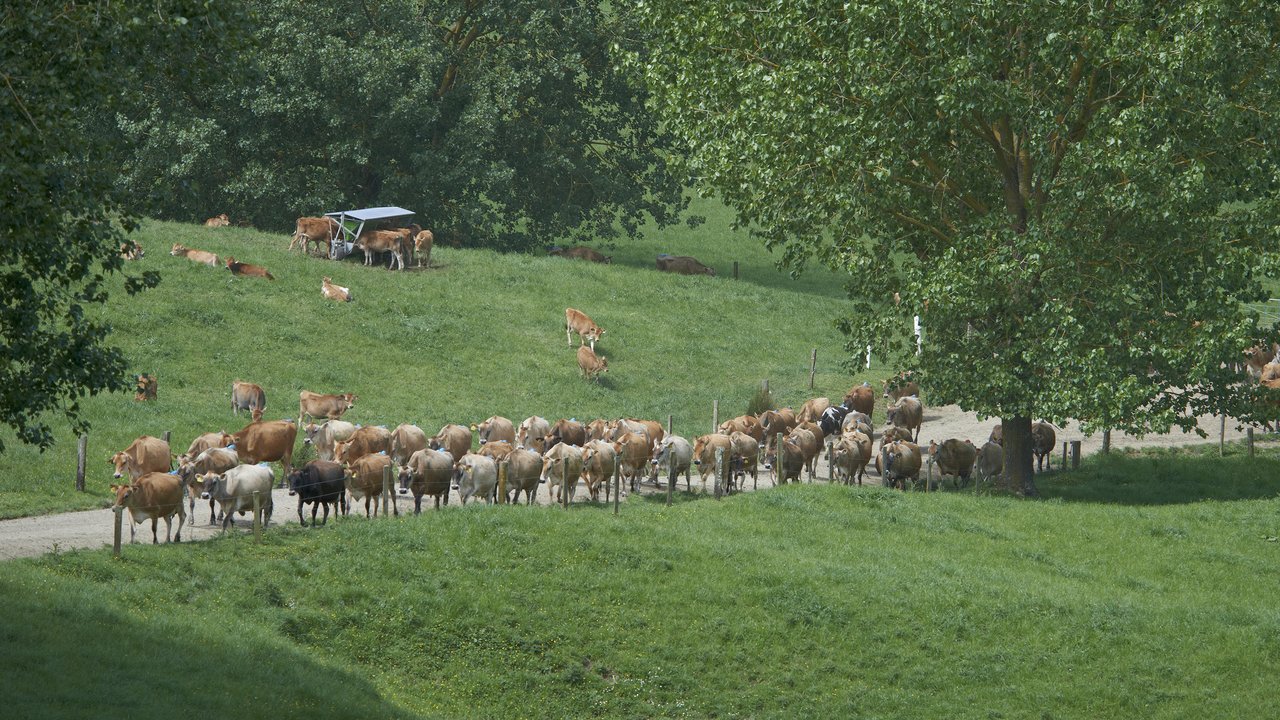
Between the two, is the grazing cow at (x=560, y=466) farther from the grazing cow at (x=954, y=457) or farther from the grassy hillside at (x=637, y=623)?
the grazing cow at (x=954, y=457)

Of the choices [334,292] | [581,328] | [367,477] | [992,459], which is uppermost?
[334,292]

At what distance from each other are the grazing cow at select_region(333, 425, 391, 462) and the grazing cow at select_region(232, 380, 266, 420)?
395 centimetres

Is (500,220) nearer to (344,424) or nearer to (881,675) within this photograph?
(344,424)

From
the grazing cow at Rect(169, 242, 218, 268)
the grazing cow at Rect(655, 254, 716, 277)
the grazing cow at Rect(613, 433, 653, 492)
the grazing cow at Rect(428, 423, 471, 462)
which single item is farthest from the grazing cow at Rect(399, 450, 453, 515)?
the grazing cow at Rect(655, 254, 716, 277)

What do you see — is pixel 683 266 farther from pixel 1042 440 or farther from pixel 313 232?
pixel 1042 440

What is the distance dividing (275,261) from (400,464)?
18977 mm

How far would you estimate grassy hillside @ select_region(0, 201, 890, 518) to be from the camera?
115 ft

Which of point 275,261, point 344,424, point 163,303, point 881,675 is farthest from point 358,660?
point 275,261

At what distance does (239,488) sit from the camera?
24.5 metres

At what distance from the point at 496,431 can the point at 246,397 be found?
641 cm

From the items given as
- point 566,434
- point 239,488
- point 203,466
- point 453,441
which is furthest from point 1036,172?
point 203,466

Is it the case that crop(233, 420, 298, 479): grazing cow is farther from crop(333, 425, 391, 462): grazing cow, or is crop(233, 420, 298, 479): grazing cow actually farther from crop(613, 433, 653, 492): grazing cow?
crop(613, 433, 653, 492): grazing cow

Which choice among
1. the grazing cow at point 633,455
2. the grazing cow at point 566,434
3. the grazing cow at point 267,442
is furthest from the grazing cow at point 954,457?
the grazing cow at point 267,442

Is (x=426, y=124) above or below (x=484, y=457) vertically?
above
